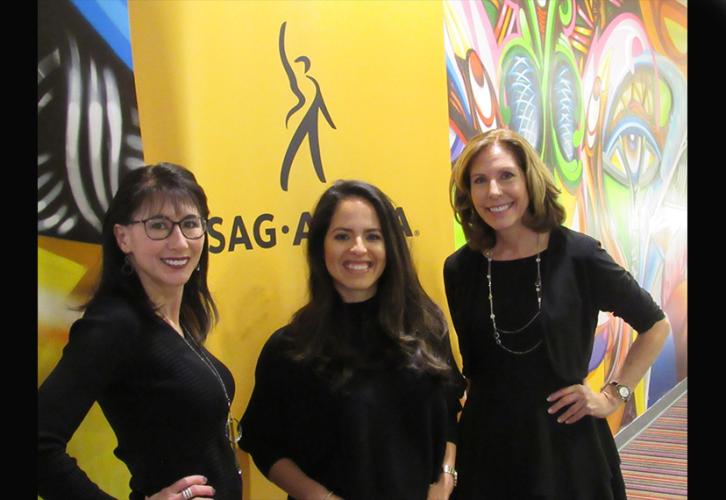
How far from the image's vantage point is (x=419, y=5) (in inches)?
97.3

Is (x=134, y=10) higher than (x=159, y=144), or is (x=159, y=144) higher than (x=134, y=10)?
(x=134, y=10)

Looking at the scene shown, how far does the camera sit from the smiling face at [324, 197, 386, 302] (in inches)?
73.8

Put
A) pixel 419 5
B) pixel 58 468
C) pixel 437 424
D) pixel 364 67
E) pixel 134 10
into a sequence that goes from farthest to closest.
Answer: pixel 419 5 → pixel 364 67 → pixel 437 424 → pixel 134 10 → pixel 58 468

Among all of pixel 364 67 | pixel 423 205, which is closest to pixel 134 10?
pixel 364 67

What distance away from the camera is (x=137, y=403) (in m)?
1.40

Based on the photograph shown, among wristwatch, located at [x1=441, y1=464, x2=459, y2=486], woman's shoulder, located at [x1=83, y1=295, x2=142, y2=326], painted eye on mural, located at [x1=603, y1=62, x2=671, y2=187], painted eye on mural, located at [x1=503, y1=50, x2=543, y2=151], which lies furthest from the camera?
painted eye on mural, located at [x1=603, y1=62, x2=671, y2=187]

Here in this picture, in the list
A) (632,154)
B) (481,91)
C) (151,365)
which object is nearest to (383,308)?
(151,365)

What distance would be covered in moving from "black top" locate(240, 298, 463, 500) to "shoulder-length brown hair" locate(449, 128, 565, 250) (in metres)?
0.49

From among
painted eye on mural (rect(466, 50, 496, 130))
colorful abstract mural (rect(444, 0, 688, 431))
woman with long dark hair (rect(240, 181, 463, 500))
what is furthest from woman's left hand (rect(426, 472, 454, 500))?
painted eye on mural (rect(466, 50, 496, 130))

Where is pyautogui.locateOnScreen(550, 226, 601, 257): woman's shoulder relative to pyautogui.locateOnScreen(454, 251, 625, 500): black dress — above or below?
above

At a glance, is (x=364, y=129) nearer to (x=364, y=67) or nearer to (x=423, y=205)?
(x=364, y=67)

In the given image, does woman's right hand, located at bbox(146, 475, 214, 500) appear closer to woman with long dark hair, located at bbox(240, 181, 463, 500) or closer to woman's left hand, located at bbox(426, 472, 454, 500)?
woman with long dark hair, located at bbox(240, 181, 463, 500)

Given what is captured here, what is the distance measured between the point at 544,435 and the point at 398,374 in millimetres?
493

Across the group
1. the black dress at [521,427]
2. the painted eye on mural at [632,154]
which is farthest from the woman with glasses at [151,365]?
the painted eye on mural at [632,154]
